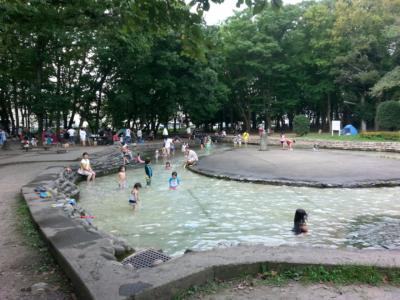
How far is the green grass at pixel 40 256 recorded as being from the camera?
17.7 feet

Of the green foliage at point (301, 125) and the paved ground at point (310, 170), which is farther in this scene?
the green foliage at point (301, 125)

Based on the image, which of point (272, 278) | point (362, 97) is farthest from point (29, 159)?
point (362, 97)

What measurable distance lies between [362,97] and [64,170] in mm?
37628

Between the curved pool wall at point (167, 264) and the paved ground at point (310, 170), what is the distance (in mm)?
10475

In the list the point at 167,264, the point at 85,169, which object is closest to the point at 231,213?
the point at 167,264

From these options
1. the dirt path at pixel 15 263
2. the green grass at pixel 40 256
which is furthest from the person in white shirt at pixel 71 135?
the green grass at pixel 40 256

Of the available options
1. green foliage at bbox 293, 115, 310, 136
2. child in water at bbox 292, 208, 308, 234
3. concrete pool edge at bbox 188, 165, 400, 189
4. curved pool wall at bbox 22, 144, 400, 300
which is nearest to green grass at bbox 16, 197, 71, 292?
curved pool wall at bbox 22, 144, 400, 300

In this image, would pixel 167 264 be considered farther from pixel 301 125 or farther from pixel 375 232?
pixel 301 125

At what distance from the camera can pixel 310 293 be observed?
4.67 metres

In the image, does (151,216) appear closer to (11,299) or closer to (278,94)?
(11,299)

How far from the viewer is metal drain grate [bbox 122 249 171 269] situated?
20.9ft

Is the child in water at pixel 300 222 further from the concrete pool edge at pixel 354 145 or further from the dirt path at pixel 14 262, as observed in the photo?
the concrete pool edge at pixel 354 145

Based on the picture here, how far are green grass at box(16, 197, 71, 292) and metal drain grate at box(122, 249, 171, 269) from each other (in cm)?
108

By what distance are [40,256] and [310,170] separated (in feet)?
48.2
